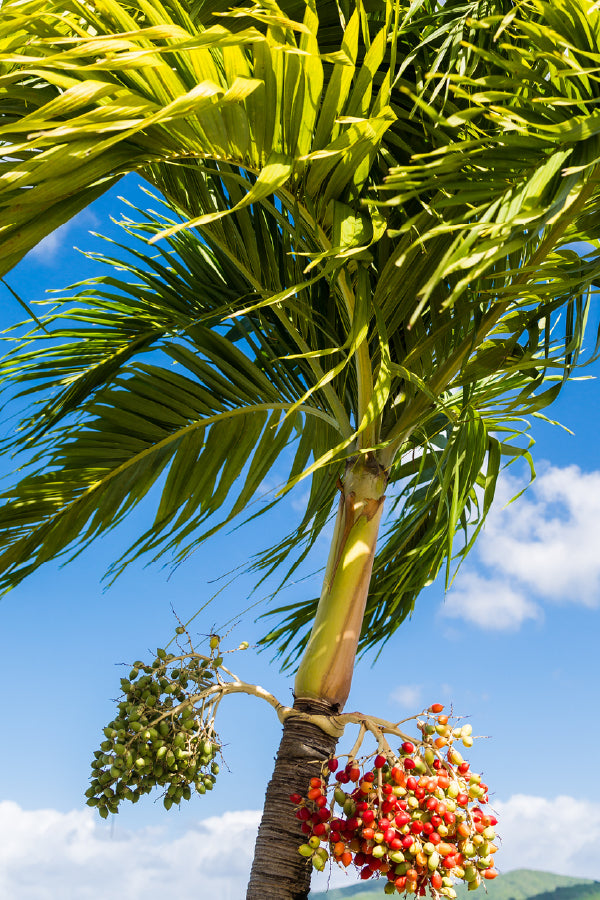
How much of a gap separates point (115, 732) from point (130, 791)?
14 centimetres

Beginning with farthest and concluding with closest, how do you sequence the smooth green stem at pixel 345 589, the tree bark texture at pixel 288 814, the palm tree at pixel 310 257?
the smooth green stem at pixel 345 589 → the tree bark texture at pixel 288 814 → the palm tree at pixel 310 257

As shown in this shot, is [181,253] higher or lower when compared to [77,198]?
higher

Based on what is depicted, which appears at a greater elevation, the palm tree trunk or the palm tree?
the palm tree

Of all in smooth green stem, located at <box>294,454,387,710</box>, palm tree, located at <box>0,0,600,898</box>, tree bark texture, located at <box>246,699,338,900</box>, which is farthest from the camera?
smooth green stem, located at <box>294,454,387,710</box>

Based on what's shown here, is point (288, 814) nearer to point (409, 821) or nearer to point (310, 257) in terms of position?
point (409, 821)

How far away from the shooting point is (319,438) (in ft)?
8.72

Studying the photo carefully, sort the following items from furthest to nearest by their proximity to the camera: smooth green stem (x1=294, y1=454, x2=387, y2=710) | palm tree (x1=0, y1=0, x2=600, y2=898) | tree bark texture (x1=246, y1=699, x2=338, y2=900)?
smooth green stem (x1=294, y1=454, x2=387, y2=710)
tree bark texture (x1=246, y1=699, x2=338, y2=900)
palm tree (x1=0, y1=0, x2=600, y2=898)

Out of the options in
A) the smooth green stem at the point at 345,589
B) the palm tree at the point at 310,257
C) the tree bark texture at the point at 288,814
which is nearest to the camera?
the palm tree at the point at 310,257

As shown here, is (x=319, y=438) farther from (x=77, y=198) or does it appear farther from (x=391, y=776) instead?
(x=77, y=198)

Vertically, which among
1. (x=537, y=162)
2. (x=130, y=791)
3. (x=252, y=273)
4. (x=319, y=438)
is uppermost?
(x=252, y=273)

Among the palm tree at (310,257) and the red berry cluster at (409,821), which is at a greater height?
the palm tree at (310,257)

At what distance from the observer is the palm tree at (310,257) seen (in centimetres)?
135

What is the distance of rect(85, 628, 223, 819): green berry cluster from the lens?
185 centimetres

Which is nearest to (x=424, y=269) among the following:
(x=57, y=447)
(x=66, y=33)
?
(x=66, y=33)
